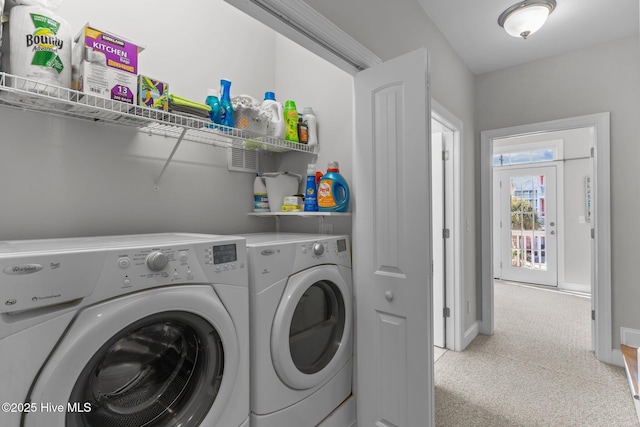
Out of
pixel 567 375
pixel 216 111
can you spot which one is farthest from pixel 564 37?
pixel 216 111

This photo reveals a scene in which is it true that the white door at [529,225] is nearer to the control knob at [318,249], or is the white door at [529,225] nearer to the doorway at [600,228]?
the doorway at [600,228]

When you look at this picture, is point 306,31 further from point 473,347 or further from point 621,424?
point 473,347

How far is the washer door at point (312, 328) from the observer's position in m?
1.32

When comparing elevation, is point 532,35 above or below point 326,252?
above

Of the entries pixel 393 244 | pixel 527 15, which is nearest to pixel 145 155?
pixel 393 244

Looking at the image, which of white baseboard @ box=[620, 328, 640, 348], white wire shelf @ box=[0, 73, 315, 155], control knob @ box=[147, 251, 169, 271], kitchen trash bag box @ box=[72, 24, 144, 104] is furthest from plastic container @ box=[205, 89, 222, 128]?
white baseboard @ box=[620, 328, 640, 348]

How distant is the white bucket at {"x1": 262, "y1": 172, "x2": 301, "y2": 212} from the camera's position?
194 centimetres

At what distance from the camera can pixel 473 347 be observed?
9.29ft

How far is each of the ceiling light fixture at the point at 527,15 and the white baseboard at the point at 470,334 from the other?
2507 mm

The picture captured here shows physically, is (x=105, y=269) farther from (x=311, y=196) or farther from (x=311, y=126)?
(x=311, y=126)

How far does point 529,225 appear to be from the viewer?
17.1 ft

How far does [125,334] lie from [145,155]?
101 centimetres

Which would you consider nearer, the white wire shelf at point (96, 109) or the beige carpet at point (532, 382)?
the white wire shelf at point (96, 109)

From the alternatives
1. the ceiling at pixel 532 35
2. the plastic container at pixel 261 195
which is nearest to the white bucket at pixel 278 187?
the plastic container at pixel 261 195
